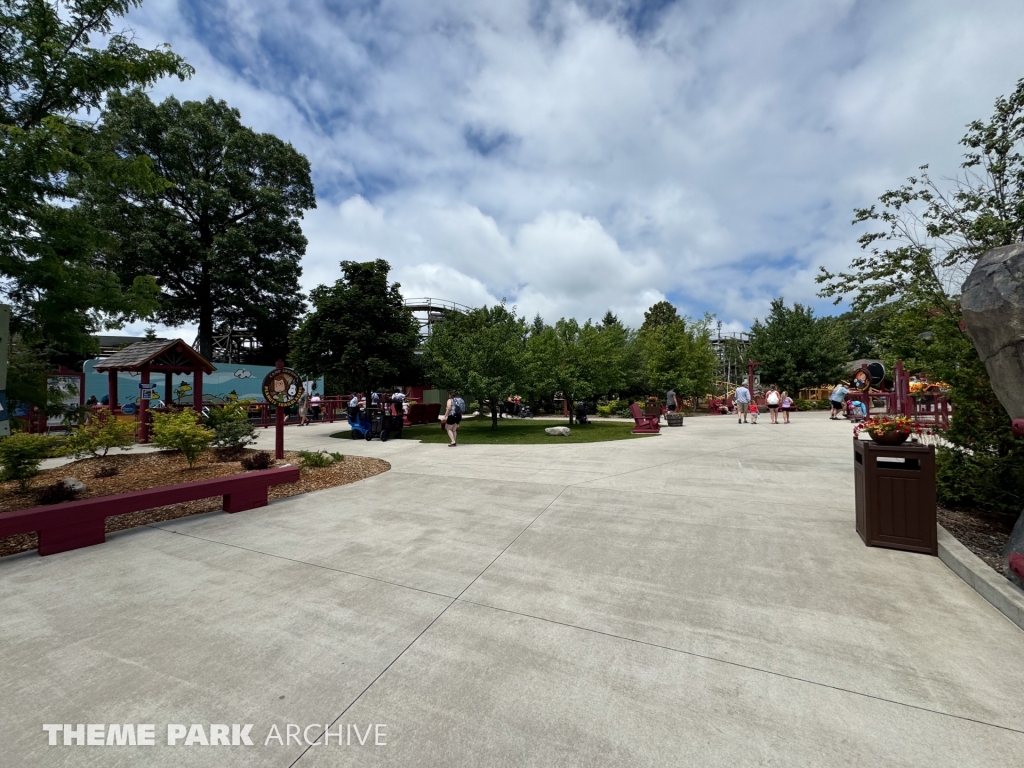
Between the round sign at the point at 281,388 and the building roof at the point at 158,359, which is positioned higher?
the building roof at the point at 158,359

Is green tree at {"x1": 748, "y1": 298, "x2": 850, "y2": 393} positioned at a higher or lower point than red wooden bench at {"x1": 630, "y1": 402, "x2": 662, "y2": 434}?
higher

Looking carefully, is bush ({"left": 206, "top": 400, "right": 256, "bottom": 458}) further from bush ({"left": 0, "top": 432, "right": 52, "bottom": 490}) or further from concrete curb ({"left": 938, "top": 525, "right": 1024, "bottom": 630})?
concrete curb ({"left": 938, "top": 525, "right": 1024, "bottom": 630})

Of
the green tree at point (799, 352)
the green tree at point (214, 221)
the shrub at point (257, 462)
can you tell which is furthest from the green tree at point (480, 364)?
the green tree at point (799, 352)

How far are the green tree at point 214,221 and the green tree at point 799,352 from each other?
3857 cm

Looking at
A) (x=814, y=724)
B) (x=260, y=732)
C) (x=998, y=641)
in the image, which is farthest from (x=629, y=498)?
(x=260, y=732)

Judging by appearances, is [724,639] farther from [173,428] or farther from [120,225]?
[120,225]

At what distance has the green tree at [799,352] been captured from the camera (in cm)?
3416

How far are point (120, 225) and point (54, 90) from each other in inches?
1060

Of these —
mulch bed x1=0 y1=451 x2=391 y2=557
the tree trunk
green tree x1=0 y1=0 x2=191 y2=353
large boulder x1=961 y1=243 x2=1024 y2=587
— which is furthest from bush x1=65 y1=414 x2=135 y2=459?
the tree trunk

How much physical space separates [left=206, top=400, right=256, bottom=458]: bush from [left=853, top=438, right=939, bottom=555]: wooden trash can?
11003mm

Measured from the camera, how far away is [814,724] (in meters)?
2.06

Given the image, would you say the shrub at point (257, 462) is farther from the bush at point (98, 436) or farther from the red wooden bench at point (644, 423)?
the red wooden bench at point (644, 423)

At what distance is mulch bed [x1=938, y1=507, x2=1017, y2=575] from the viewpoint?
3886 millimetres

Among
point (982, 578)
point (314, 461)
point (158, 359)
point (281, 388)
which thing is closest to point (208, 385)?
point (158, 359)
